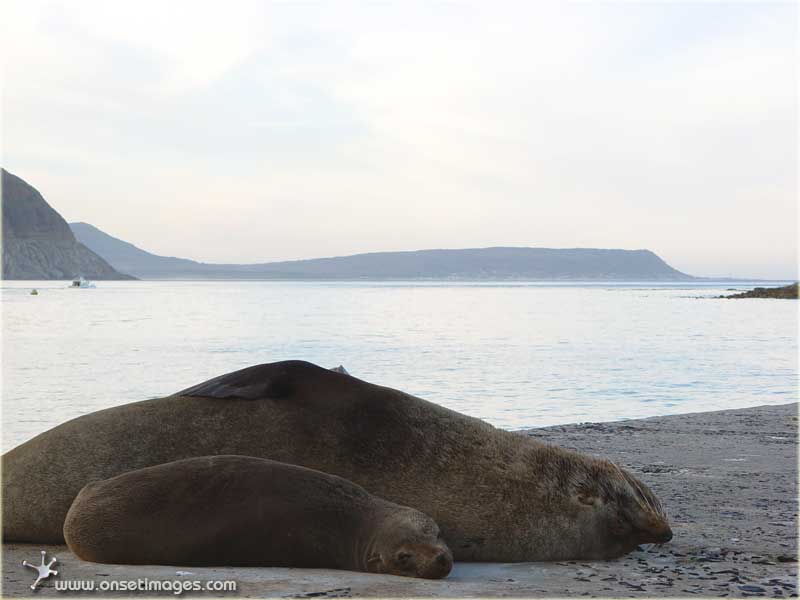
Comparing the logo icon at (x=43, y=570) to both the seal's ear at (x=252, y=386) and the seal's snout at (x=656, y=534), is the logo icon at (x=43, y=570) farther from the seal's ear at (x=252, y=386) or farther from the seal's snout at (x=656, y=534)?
the seal's snout at (x=656, y=534)

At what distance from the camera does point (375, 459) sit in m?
5.43

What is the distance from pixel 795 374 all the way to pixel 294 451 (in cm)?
1856

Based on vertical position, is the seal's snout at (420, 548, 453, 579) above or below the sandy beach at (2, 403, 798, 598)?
above

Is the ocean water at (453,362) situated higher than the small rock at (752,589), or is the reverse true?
the small rock at (752,589)

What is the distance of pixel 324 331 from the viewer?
3947 centimetres

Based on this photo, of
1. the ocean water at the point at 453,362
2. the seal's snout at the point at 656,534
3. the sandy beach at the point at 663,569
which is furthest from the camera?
the ocean water at the point at 453,362

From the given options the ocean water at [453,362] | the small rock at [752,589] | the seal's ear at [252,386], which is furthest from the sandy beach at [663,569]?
the ocean water at [453,362]

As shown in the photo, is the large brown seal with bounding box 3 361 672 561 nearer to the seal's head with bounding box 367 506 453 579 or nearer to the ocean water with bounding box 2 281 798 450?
the seal's head with bounding box 367 506 453 579

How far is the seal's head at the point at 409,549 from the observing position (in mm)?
4719

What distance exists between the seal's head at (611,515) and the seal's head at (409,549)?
89 centimetres

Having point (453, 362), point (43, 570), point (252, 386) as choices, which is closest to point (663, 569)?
point (252, 386)

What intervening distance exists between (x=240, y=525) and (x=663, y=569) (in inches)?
82.5

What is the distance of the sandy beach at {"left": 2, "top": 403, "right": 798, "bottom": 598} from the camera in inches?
179

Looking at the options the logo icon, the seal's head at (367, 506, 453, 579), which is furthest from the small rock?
the logo icon
